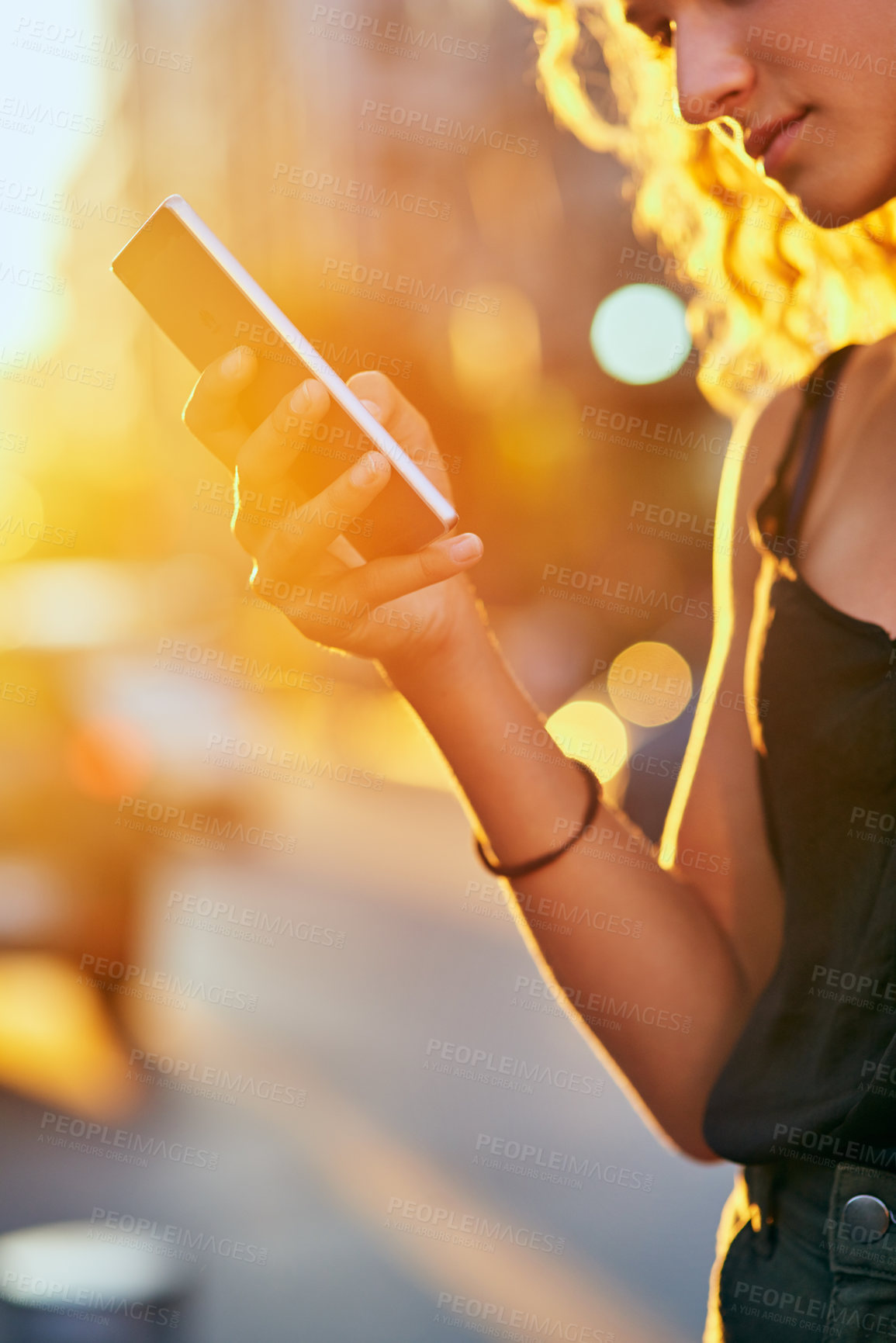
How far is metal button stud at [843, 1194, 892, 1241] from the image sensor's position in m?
1.36

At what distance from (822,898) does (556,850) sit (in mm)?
374

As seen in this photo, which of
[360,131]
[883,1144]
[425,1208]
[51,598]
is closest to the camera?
[883,1144]

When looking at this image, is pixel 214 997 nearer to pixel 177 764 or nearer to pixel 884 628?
pixel 177 764

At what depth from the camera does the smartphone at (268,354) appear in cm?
155

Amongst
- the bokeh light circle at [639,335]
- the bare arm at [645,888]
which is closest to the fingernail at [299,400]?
the bare arm at [645,888]

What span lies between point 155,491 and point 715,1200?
49339 mm

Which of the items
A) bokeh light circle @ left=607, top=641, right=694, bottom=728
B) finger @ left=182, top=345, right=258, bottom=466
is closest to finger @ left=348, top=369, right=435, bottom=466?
finger @ left=182, top=345, right=258, bottom=466

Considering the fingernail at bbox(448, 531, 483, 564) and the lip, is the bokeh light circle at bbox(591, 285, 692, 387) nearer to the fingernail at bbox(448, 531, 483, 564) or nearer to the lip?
the lip

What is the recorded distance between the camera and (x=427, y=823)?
43.1 ft

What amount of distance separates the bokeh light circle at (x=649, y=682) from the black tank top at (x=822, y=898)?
15.7 meters

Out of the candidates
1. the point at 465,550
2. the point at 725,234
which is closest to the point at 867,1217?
the point at 465,550

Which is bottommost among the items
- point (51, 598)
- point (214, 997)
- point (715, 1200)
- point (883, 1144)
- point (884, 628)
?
point (715, 1200)

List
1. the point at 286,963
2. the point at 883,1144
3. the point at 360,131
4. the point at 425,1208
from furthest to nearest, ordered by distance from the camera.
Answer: the point at 360,131 < the point at 286,963 < the point at 425,1208 < the point at 883,1144

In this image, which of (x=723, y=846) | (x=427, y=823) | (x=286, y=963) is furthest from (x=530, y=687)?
(x=723, y=846)
